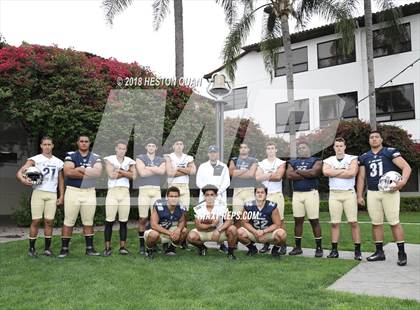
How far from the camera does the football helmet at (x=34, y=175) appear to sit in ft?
23.1

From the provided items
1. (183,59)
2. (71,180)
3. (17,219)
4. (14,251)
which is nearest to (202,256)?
(71,180)

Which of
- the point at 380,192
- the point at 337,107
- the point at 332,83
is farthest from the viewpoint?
the point at 332,83

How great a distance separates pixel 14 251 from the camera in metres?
7.77

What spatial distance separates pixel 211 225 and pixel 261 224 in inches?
32.0

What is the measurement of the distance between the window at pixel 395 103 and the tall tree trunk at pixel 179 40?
10651 millimetres

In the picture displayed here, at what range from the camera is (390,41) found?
66.7 feet

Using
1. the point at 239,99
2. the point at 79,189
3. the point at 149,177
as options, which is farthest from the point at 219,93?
the point at 239,99

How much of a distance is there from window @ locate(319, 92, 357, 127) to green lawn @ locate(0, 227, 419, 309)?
54.6 ft

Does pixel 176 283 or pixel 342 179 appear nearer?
pixel 176 283

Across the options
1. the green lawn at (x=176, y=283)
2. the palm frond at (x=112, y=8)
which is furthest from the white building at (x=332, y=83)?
the green lawn at (x=176, y=283)

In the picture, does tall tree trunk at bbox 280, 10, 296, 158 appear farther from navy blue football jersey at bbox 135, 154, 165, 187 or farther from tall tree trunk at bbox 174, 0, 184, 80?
navy blue football jersey at bbox 135, 154, 165, 187

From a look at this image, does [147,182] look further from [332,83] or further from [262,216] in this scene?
[332,83]

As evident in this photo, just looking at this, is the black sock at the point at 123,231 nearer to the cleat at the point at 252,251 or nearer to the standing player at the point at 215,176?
the standing player at the point at 215,176

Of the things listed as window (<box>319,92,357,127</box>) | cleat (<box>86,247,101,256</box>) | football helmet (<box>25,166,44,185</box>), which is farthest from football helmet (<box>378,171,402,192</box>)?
window (<box>319,92,357,127</box>)
